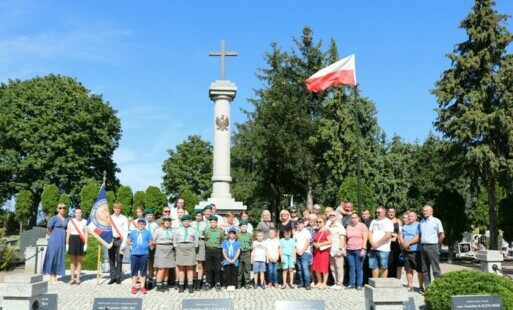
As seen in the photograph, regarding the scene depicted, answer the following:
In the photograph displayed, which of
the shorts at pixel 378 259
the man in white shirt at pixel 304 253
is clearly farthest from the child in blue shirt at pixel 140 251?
the shorts at pixel 378 259

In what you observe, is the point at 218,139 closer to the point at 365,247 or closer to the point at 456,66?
the point at 365,247

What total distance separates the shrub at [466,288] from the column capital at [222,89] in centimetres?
1256

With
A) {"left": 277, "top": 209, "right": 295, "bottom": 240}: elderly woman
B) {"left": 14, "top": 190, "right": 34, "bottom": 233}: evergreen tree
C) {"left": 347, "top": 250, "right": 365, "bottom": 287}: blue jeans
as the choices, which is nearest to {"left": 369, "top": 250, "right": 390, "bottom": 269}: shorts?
{"left": 347, "top": 250, "right": 365, "bottom": 287}: blue jeans

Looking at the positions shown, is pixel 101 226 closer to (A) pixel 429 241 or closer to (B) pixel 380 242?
(B) pixel 380 242

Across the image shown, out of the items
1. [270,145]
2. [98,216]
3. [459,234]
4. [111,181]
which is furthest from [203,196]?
[98,216]

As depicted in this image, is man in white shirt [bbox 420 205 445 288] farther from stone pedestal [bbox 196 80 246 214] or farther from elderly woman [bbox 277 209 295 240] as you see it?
stone pedestal [bbox 196 80 246 214]

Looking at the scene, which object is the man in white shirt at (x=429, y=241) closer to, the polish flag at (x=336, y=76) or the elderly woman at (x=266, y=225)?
the elderly woman at (x=266, y=225)

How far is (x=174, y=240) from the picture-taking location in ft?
36.1

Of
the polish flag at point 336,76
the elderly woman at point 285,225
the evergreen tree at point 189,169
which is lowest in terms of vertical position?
the elderly woman at point 285,225

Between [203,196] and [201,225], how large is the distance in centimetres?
4487

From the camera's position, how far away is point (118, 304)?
21.6 ft

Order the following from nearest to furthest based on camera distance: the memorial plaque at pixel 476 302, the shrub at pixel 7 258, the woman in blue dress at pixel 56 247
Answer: the memorial plaque at pixel 476 302
the woman in blue dress at pixel 56 247
the shrub at pixel 7 258

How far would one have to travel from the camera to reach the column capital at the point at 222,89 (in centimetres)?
1914

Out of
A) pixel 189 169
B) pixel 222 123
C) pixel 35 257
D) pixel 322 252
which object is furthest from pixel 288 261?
pixel 189 169
